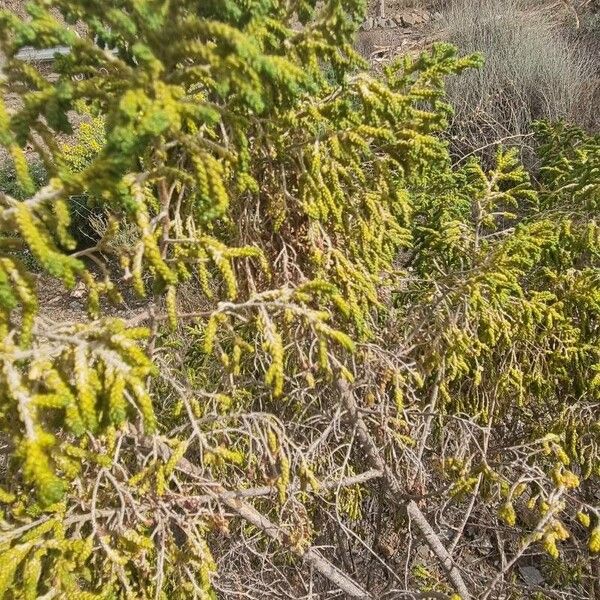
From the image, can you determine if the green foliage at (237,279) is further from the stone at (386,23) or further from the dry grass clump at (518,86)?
the stone at (386,23)

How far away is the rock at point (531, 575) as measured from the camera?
411cm

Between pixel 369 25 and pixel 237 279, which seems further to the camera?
pixel 369 25

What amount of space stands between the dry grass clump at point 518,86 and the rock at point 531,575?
469cm

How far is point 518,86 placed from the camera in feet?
26.3

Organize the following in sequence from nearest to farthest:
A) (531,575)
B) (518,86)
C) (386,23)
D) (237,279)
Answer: (237,279) < (531,575) < (518,86) < (386,23)

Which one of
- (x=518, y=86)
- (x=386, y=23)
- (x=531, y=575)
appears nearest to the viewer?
(x=531, y=575)

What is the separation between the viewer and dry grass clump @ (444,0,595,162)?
7.68 metres

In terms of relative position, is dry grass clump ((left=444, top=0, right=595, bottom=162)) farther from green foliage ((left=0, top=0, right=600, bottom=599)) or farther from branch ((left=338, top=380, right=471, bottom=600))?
branch ((left=338, top=380, right=471, bottom=600))

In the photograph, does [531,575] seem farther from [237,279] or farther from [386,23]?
[386,23]

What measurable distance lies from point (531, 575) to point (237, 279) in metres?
3.39

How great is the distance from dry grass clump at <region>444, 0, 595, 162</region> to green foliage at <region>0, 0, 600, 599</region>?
4.62 meters

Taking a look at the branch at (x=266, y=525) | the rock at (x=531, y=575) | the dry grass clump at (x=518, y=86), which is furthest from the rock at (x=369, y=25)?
the branch at (x=266, y=525)

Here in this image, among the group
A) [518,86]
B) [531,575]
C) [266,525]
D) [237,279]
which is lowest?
[531,575]

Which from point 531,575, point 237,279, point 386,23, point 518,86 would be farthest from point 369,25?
point 237,279
